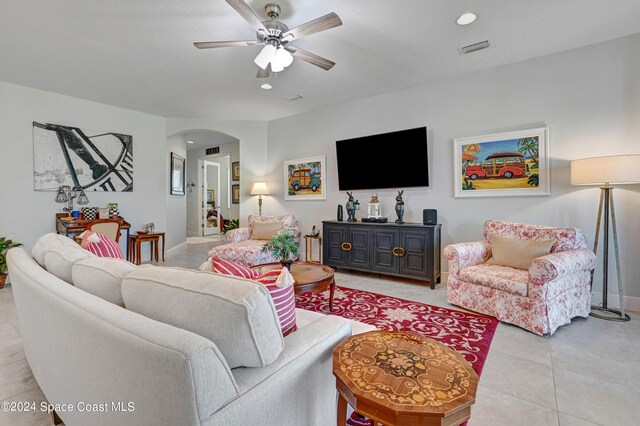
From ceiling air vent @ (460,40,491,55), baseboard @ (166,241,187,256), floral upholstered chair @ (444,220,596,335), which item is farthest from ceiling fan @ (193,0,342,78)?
baseboard @ (166,241,187,256)

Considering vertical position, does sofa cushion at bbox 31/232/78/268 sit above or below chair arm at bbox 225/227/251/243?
above

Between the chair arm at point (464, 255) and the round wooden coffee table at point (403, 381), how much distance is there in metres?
2.10

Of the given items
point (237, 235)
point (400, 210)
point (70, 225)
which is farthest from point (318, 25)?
point (70, 225)

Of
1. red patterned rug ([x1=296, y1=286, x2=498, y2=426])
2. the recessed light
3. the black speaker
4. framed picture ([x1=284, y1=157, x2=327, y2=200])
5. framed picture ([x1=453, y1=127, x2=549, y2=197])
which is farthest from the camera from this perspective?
framed picture ([x1=284, y1=157, x2=327, y2=200])

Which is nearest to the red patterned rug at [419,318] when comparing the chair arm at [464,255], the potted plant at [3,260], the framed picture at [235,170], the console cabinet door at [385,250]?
the chair arm at [464,255]

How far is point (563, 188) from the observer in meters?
3.28

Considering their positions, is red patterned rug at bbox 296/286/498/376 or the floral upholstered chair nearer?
red patterned rug at bbox 296/286/498/376

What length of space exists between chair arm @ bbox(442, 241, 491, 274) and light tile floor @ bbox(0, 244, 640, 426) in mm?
685

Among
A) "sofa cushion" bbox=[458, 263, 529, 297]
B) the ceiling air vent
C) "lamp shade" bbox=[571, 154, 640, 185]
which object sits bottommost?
"sofa cushion" bbox=[458, 263, 529, 297]

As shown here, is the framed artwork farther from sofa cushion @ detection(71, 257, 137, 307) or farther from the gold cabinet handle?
the gold cabinet handle

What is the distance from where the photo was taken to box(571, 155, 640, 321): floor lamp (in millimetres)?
2625

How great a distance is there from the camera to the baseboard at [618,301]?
2.97 m

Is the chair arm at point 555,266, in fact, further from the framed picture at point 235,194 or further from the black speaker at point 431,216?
the framed picture at point 235,194

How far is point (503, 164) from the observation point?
3564 millimetres
